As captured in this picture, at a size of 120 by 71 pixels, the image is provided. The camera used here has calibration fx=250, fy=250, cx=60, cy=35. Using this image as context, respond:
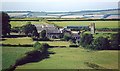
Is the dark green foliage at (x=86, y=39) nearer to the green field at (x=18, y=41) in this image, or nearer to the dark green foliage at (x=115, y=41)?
the dark green foliage at (x=115, y=41)

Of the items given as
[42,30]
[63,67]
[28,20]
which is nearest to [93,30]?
[42,30]

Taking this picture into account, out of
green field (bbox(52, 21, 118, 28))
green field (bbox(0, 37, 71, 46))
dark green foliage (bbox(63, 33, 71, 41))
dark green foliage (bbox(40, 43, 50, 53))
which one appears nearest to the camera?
dark green foliage (bbox(40, 43, 50, 53))

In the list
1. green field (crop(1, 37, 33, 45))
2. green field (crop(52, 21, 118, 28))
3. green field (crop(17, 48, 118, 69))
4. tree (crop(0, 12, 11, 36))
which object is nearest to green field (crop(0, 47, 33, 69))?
green field (crop(1, 37, 33, 45))

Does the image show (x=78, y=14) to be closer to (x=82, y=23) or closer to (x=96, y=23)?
(x=82, y=23)

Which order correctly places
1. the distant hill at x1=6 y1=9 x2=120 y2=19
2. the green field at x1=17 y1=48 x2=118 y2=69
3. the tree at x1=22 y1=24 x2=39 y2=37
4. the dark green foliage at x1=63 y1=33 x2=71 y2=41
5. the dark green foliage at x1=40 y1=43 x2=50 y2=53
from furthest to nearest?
the distant hill at x1=6 y1=9 x2=120 y2=19 < the tree at x1=22 y1=24 x2=39 y2=37 < the dark green foliage at x1=63 y1=33 x2=71 y2=41 < the dark green foliage at x1=40 y1=43 x2=50 y2=53 < the green field at x1=17 y1=48 x2=118 y2=69

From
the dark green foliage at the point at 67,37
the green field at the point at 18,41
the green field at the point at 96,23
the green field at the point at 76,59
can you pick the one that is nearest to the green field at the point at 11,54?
the green field at the point at 18,41

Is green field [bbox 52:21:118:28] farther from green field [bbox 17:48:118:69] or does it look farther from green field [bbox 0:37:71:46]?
green field [bbox 17:48:118:69]
